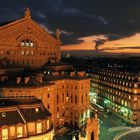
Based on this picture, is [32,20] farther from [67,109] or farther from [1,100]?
[1,100]

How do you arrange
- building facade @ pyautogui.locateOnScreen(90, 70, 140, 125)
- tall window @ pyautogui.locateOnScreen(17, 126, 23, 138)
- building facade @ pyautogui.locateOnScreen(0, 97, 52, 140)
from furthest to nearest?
building facade @ pyautogui.locateOnScreen(90, 70, 140, 125)
tall window @ pyautogui.locateOnScreen(17, 126, 23, 138)
building facade @ pyautogui.locateOnScreen(0, 97, 52, 140)

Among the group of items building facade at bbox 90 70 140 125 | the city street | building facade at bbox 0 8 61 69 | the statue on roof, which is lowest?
the city street

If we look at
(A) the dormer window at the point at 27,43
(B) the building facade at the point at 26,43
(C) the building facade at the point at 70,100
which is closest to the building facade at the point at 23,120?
(C) the building facade at the point at 70,100

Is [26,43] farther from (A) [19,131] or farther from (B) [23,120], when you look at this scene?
(A) [19,131]

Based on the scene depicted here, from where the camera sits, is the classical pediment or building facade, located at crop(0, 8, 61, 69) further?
building facade, located at crop(0, 8, 61, 69)

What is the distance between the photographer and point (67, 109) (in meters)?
103

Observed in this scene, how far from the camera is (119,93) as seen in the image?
387ft

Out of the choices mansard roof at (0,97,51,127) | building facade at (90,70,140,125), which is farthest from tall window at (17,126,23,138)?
building facade at (90,70,140,125)

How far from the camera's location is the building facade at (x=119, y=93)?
10850 centimetres

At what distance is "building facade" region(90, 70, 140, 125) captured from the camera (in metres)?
108


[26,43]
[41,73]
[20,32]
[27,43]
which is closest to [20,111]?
[41,73]

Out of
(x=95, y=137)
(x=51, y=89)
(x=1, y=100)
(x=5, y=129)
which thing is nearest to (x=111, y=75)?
(x=51, y=89)

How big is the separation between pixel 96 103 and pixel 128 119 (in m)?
31.6

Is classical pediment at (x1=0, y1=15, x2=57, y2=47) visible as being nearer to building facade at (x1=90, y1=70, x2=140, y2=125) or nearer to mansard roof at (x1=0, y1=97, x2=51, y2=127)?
building facade at (x1=90, y1=70, x2=140, y2=125)
